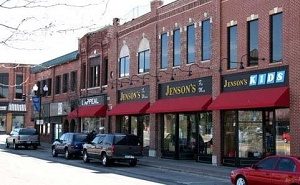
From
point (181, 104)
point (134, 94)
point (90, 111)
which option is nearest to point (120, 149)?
point (181, 104)

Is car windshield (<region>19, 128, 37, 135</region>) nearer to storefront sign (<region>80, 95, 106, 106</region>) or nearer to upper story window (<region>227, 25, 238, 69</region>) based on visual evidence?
storefront sign (<region>80, 95, 106, 106</region>)

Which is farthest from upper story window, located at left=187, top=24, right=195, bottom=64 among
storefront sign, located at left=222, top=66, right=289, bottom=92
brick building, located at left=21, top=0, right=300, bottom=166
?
storefront sign, located at left=222, top=66, right=289, bottom=92

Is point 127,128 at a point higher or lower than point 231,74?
lower

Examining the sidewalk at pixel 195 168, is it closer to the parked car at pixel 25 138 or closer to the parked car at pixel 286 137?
the parked car at pixel 286 137

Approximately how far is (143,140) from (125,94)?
4.17m

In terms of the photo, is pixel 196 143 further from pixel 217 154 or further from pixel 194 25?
pixel 194 25

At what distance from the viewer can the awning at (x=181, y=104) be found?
2581 centimetres

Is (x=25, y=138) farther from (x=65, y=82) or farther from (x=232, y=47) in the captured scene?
(x=232, y=47)

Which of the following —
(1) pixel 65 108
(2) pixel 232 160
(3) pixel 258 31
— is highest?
(3) pixel 258 31

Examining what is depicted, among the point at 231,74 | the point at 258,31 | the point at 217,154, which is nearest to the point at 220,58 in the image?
the point at 231,74

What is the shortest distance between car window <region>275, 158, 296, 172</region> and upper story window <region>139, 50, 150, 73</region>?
18.8 metres

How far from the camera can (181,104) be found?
2767 centimetres

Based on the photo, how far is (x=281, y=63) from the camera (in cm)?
2147

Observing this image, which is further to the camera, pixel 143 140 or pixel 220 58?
pixel 143 140
